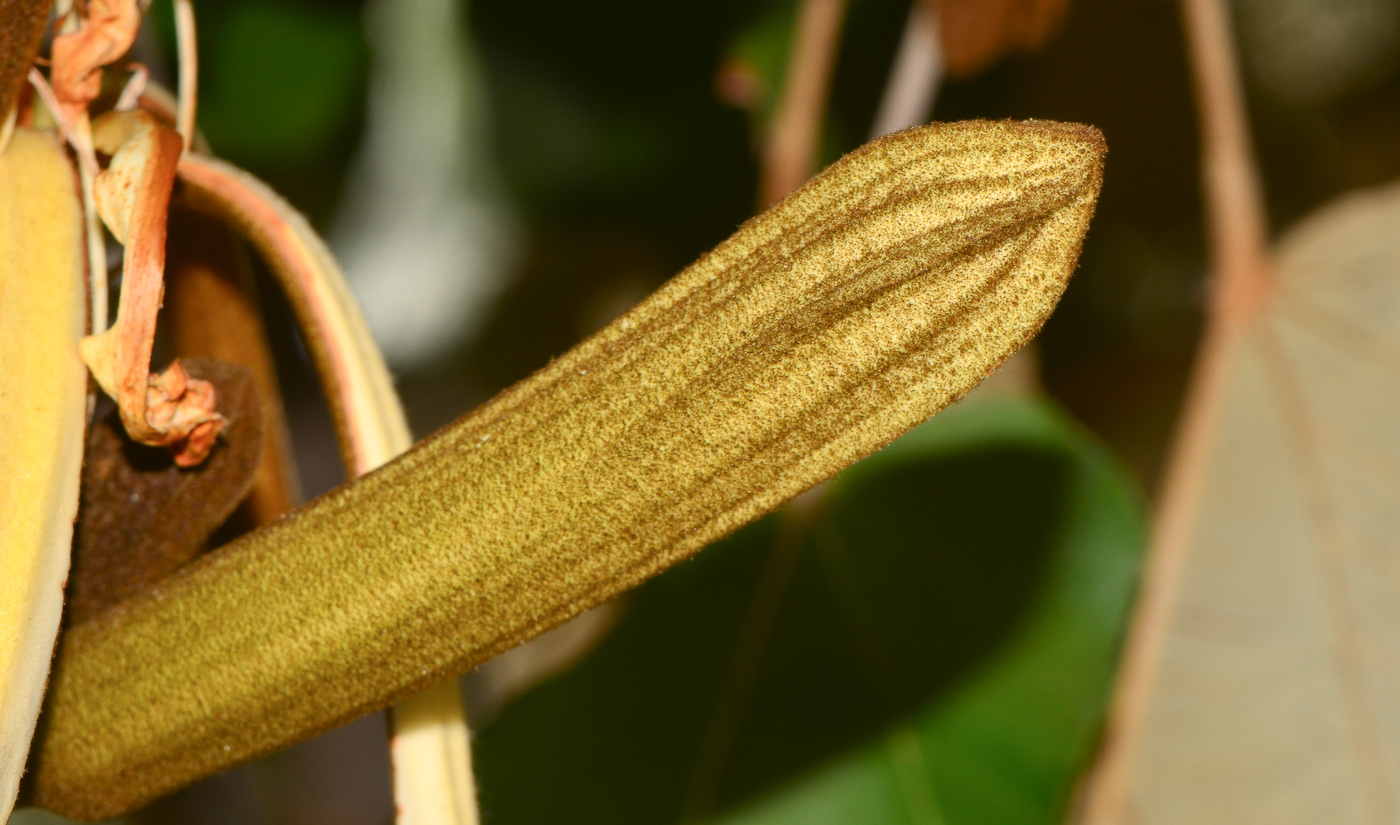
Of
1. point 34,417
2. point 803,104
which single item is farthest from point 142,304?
point 803,104

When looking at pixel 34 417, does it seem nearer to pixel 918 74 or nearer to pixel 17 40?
pixel 17 40

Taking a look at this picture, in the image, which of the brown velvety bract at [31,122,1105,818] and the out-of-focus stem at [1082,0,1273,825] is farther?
the out-of-focus stem at [1082,0,1273,825]

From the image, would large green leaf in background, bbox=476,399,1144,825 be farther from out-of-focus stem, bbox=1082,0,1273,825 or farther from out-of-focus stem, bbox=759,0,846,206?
out-of-focus stem, bbox=759,0,846,206

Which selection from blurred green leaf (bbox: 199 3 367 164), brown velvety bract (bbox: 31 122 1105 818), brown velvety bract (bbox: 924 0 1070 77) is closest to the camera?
brown velvety bract (bbox: 31 122 1105 818)

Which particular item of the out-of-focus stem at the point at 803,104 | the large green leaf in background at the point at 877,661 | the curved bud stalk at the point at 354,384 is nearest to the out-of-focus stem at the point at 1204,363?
the large green leaf in background at the point at 877,661

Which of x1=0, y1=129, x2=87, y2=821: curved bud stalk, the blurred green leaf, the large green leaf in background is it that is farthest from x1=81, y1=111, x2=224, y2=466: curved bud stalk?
the blurred green leaf

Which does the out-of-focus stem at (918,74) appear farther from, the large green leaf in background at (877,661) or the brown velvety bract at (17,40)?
the brown velvety bract at (17,40)

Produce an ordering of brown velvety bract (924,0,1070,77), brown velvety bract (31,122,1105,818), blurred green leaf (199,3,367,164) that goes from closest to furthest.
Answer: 1. brown velvety bract (31,122,1105,818)
2. brown velvety bract (924,0,1070,77)
3. blurred green leaf (199,3,367,164)
